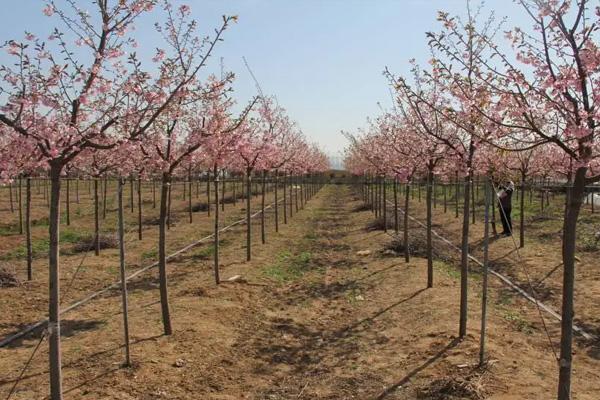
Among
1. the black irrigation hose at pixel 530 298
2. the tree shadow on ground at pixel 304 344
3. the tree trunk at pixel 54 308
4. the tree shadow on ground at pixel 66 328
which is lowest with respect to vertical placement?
the tree shadow on ground at pixel 304 344

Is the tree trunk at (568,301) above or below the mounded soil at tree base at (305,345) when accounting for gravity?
above

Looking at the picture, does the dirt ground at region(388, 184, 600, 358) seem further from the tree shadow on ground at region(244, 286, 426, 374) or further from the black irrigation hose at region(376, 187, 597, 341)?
the tree shadow on ground at region(244, 286, 426, 374)

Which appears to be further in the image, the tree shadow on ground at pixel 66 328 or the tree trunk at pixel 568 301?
the tree shadow on ground at pixel 66 328

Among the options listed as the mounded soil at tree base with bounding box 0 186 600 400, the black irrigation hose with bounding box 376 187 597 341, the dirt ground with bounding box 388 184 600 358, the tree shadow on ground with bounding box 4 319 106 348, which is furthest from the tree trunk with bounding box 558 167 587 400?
the tree shadow on ground with bounding box 4 319 106 348

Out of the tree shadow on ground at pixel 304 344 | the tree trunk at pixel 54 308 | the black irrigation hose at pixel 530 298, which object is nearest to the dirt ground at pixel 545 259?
the black irrigation hose at pixel 530 298

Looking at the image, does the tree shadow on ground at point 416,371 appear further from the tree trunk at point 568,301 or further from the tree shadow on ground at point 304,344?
the tree trunk at point 568,301

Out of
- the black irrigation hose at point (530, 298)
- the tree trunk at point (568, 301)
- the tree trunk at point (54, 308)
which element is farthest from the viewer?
the black irrigation hose at point (530, 298)

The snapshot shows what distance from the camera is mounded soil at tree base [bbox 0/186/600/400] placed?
5.66 m

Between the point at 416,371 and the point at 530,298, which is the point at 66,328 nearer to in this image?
the point at 416,371

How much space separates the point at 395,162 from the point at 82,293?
7594 mm

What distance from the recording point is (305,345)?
7414mm

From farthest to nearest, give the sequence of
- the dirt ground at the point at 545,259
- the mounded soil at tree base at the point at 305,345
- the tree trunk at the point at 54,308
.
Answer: the dirt ground at the point at 545,259 → the mounded soil at tree base at the point at 305,345 → the tree trunk at the point at 54,308

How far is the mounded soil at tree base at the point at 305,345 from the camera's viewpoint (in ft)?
18.6

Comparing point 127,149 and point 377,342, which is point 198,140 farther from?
point 377,342
